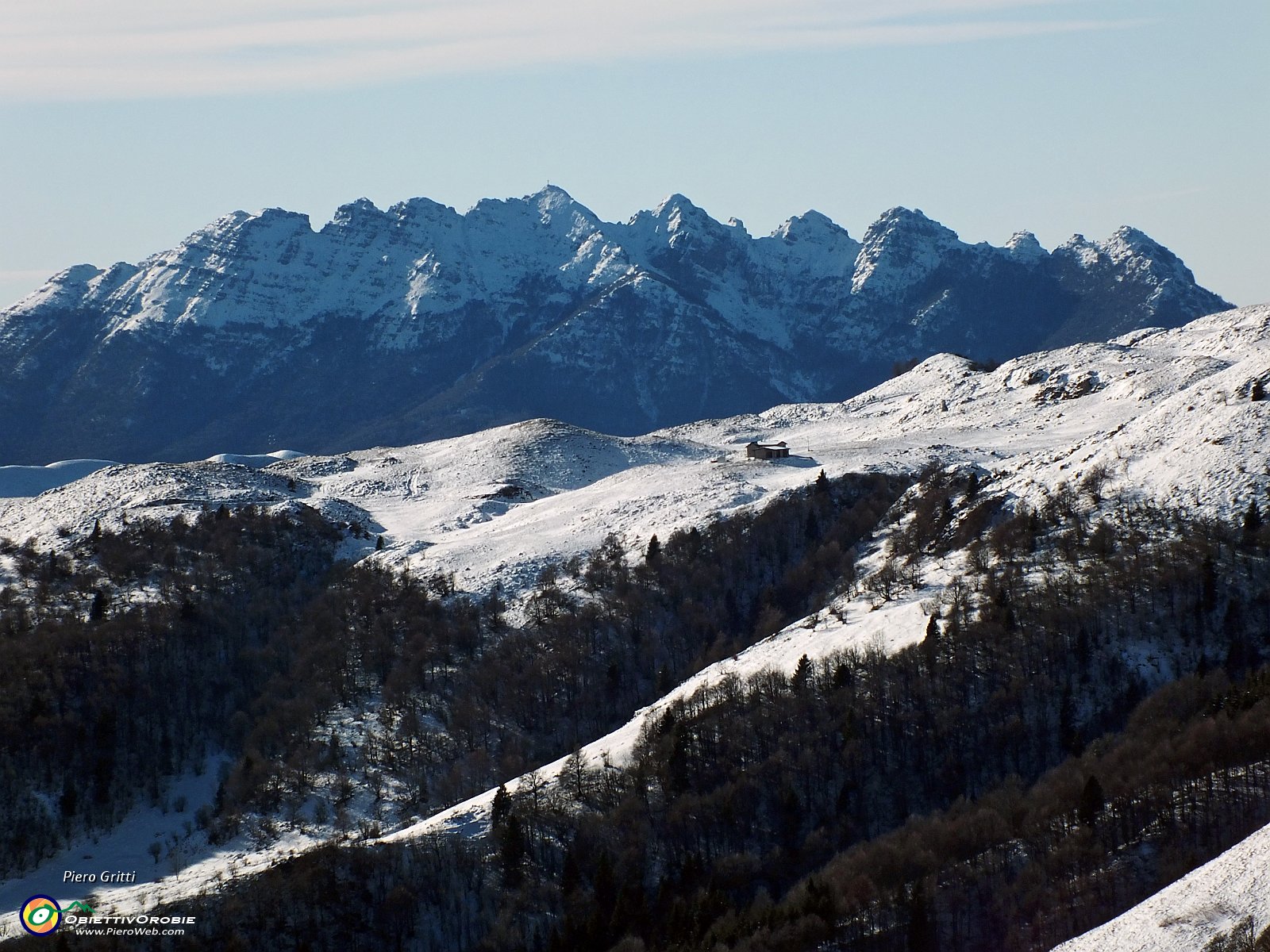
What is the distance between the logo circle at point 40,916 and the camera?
95.4 meters

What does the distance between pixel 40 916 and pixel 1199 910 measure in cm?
7336

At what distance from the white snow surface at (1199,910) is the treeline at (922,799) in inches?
213

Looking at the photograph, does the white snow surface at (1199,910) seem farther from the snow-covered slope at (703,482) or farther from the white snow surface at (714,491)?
the snow-covered slope at (703,482)

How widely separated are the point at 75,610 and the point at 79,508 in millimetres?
38035

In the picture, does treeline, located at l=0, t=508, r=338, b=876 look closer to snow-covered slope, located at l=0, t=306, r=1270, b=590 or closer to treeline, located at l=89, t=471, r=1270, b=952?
snow-covered slope, located at l=0, t=306, r=1270, b=590

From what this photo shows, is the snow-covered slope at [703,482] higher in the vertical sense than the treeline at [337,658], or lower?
higher

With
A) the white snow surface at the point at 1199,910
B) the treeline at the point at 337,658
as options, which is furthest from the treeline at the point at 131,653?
the white snow surface at the point at 1199,910

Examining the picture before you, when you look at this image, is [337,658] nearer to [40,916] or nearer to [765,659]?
[40,916]

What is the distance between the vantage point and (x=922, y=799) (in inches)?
4001

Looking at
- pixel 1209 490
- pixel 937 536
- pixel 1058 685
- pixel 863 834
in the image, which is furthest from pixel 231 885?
pixel 1209 490

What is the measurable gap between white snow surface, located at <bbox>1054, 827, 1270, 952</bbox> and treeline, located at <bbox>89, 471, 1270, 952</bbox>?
17.8ft

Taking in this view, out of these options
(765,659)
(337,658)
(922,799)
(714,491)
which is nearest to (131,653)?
(337,658)

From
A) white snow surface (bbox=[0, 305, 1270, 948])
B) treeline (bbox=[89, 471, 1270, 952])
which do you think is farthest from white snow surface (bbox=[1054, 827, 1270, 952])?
white snow surface (bbox=[0, 305, 1270, 948])

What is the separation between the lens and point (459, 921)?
9406 centimetres
